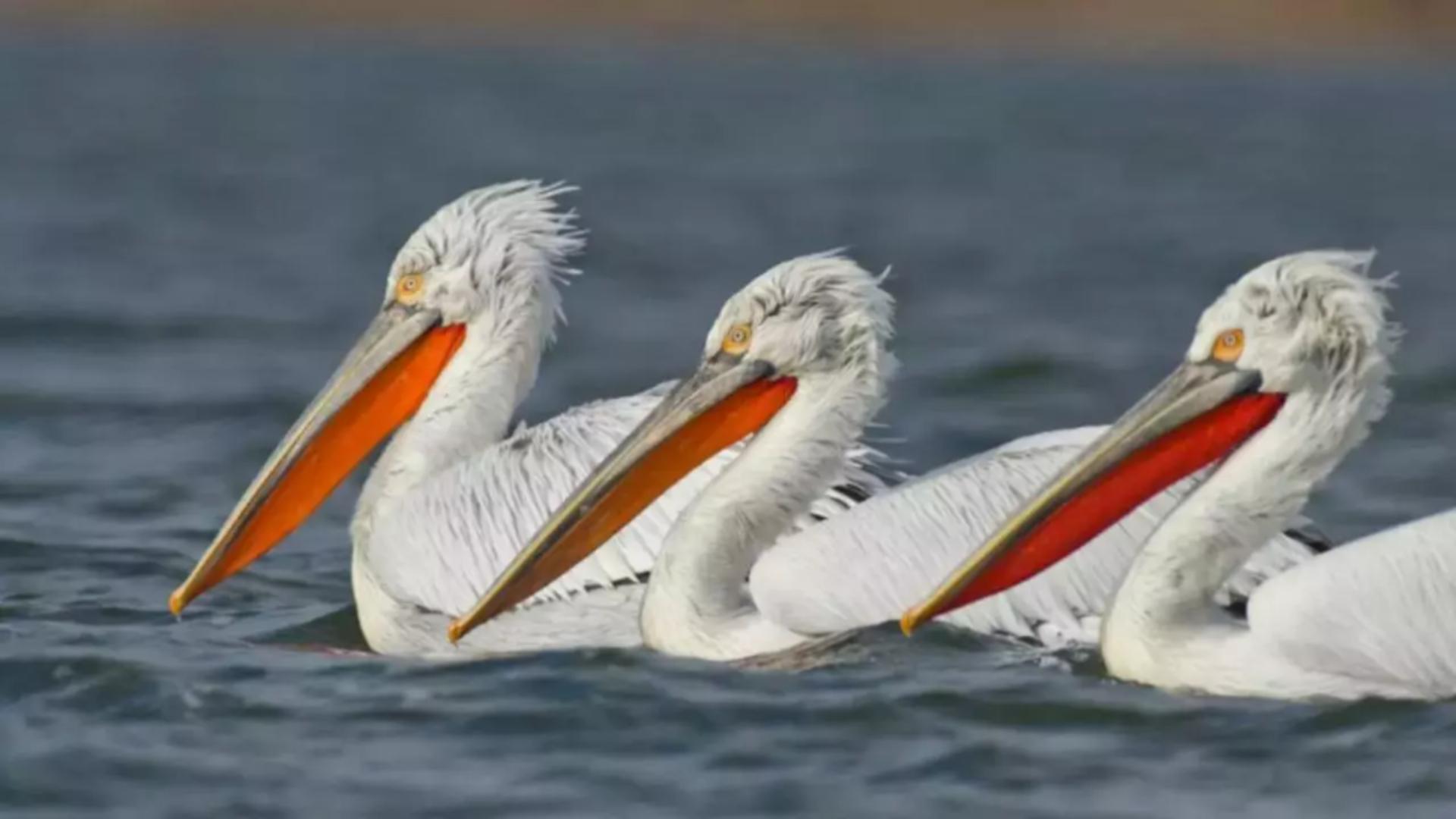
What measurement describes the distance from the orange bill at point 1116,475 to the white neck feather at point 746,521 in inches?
17.9

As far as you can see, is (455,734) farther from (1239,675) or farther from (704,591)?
(1239,675)

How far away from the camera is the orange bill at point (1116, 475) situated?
5.90 m

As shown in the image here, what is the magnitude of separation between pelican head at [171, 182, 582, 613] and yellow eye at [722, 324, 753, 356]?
70 centimetres

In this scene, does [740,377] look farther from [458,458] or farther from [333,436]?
[333,436]

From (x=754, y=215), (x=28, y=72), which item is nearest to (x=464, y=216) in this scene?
(x=754, y=215)

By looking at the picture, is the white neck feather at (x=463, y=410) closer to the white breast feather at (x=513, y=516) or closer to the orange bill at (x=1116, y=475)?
the white breast feather at (x=513, y=516)

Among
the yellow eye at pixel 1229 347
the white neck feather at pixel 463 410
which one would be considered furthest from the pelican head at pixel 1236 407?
the white neck feather at pixel 463 410

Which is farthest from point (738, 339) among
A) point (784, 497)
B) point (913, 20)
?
point (913, 20)

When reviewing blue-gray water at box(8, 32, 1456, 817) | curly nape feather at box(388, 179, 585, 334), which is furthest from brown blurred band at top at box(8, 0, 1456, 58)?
curly nape feather at box(388, 179, 585, 334)

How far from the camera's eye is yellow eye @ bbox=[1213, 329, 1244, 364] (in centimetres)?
589

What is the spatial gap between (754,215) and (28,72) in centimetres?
1269

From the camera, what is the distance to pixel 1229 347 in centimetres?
590

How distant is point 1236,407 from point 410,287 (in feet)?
6.86

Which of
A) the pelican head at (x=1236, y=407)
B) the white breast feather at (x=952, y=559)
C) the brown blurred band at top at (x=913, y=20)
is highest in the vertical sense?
the brown blurred band at top at (x=913, y=20)
